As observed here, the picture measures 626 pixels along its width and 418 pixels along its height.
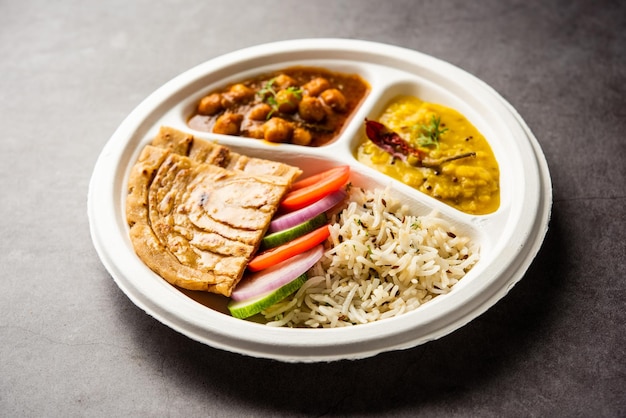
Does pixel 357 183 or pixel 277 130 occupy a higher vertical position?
pixel 277 130

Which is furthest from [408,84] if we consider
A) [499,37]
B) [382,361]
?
[382,361]

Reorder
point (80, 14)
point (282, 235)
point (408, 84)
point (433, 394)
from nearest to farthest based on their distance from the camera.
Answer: point (433, 394)
point (282, 235)
point (408, 84)
point (80, 14)

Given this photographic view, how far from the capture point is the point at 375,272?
398cm

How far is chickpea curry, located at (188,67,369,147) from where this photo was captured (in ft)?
15.5

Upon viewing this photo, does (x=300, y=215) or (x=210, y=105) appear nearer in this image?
(x=300, y=215)

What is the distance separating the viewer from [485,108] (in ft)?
15.6

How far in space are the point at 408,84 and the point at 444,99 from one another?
32 centimetres

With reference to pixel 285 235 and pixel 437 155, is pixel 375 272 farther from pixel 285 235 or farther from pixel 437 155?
pixel 437 155

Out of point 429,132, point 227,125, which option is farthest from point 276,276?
point 429,132

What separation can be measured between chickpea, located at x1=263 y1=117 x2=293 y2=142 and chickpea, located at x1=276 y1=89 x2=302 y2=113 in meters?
0.17

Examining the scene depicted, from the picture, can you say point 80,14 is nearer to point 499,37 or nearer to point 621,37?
point 499,37

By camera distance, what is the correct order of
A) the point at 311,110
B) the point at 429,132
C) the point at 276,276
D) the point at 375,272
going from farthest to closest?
1. the point at 311,110
2. the point at 429,132
3. the point at 375,272
4. the point at 276,276

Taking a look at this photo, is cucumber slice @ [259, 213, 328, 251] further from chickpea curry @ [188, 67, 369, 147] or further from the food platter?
chickpea curry @ [188, 67, 369, 147]

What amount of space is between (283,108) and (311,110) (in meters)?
0.22
